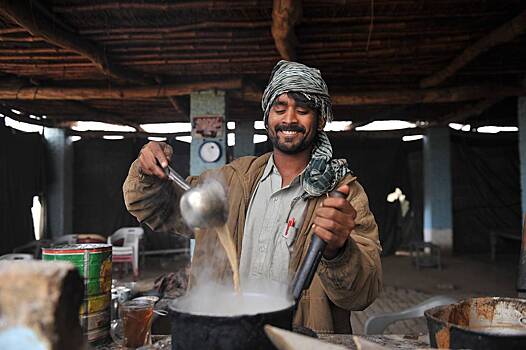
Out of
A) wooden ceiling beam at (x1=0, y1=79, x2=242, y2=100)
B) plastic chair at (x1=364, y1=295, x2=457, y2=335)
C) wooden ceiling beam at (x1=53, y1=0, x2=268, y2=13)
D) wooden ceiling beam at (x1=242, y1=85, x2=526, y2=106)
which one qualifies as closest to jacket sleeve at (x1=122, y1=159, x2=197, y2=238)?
plastic chair at (x1=364, y1=295, x2=457, y2=335)

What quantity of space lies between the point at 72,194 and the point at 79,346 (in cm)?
1114

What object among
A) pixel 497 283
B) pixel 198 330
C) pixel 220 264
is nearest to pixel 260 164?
pixel 220 264

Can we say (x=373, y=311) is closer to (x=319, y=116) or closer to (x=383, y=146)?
(x=319, y=116)

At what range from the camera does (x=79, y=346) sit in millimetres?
733

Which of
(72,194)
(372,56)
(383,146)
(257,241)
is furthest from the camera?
(383,146)

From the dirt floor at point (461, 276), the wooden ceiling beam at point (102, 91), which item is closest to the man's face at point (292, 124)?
the wooden ceiling beam at point (102, 91)

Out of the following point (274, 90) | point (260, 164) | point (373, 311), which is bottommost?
point (373, 311)

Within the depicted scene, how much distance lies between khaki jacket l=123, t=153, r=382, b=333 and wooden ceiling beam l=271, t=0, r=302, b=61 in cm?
200

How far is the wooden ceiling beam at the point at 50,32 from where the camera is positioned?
3677 millimetres

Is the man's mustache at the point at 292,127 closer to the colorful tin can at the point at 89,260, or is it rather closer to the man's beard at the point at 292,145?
the man's beard at the point at 292,145

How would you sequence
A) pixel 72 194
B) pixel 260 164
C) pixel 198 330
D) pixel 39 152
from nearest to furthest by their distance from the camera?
1. pixel 198 330
2. pixel 260 164
3. pixel 39 152
4. pixel 72 194

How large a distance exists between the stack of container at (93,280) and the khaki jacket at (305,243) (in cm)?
31

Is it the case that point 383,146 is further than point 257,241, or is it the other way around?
point 383,146

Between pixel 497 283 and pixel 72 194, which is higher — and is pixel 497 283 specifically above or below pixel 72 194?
below
